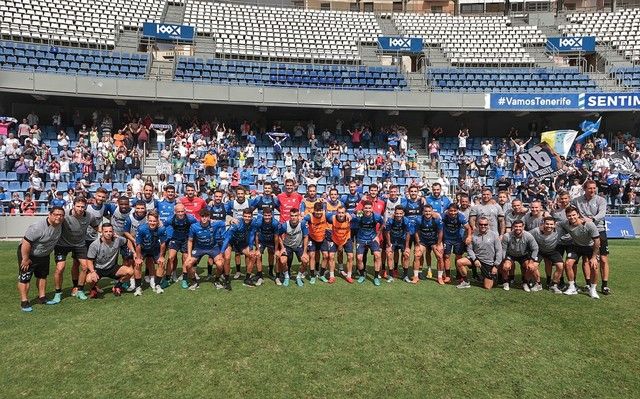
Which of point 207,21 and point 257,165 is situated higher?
point 207,21

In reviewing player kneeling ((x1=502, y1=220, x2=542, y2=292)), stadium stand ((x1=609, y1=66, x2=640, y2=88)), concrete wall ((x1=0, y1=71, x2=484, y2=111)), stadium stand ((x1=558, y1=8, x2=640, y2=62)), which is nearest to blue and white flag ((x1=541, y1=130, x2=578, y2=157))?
concrete wall ((x1=0, y1=71, x2=484, y2=111))

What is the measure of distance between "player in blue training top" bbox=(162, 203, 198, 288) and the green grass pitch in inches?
38.0

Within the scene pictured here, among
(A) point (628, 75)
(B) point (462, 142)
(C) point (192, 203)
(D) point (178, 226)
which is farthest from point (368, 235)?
(A) point (628, 75)

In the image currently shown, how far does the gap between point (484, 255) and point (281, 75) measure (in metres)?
19.7

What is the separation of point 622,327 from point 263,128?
2214 centimetres

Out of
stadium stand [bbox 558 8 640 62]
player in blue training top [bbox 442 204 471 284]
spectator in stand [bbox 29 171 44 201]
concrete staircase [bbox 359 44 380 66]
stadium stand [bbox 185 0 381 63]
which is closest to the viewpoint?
player in blue training top [bbox 442 204 471 284]

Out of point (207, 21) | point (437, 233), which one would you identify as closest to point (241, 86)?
point (207, 21)

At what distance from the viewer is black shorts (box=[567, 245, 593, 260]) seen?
28.3 feet

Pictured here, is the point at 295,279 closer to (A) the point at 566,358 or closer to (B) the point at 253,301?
(B) the point at 253,301

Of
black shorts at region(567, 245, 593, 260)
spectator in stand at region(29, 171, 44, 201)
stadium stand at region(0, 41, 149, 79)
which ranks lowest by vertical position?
black shorts at region(567, 245, 593, 260)

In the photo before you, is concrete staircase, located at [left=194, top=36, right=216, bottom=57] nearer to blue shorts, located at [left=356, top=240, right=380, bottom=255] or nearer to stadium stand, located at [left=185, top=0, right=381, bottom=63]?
stadium stand, located at [left=185, top=0, right=381, bottom=63]

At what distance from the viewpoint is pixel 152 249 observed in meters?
8.99

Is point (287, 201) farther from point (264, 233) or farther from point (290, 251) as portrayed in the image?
point (290, 251)

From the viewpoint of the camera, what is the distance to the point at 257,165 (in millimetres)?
22391
